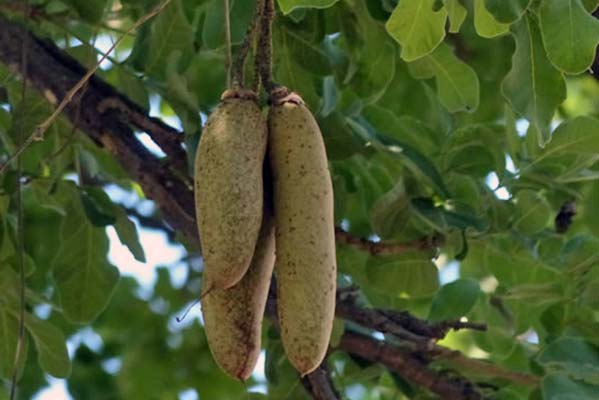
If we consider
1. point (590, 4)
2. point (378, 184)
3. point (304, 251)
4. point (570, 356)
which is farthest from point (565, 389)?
point (304, 251)

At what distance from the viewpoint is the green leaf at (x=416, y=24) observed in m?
2.02

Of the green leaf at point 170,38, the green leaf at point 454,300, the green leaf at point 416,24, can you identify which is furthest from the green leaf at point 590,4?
the green leaf at point 170,38

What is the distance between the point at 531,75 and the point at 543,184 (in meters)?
0.57

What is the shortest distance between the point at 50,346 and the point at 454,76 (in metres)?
0.89

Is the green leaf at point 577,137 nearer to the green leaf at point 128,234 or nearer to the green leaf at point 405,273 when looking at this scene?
the green leaf at point 405,273

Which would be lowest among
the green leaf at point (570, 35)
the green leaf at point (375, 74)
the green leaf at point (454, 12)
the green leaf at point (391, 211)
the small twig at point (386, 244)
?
the small twig at point (386, 244)

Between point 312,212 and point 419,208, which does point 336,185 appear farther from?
point 312,212

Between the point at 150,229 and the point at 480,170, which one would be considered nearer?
the point at 480,170

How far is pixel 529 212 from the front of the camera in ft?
8.76

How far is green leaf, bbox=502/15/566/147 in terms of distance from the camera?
207 centimetres

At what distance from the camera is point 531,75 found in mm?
2082

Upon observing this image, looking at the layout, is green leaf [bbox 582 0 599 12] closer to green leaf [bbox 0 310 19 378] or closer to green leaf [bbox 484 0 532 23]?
green leaf [bbox 484 0 532 23]

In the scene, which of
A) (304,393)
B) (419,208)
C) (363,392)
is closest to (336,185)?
(419,208)

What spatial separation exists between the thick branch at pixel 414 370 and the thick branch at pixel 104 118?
0.38 metres
